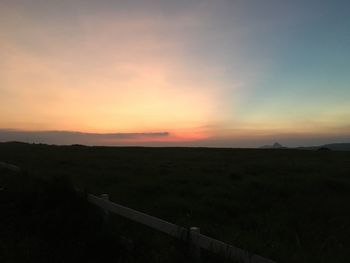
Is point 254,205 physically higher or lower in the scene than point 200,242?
lower

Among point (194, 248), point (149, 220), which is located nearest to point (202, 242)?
point (194, 248)

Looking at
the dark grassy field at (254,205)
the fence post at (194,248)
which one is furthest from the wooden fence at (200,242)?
the dark grassy field at (254,205)

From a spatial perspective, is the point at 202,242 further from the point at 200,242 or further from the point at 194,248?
the point at 194,248

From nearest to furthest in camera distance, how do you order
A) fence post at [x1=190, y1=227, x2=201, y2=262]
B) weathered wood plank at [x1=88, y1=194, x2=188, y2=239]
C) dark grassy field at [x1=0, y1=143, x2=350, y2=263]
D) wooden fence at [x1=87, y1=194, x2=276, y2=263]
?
1. wooden fence at [x1=87, y1=194, x2=276, y2=263]
2. fence post at [x1=190, y1=227, x2=201, y2=262]
3. weathered wood plank at [x1=88, y1=194, x2=188, y2=239]
4. dark grassy field at [x1=0, y1=143, x2=350, y2=263]

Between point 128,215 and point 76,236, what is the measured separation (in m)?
1.26

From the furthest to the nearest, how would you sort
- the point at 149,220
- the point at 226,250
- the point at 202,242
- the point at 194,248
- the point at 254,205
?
the point at 254,205 → the point at 149,220 → the point at 194,248 → the point at 202,242 → the point at 226,250

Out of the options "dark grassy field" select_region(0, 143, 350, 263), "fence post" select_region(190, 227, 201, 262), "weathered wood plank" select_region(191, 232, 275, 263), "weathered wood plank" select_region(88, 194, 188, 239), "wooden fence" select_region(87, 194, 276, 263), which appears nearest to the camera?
"weathered wood plank" select_region(191, 232, 275, 263)

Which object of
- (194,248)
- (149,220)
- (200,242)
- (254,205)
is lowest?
(254,205)

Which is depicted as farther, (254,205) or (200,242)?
(254,205)

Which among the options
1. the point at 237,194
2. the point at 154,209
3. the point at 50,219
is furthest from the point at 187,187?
the point at 50,219

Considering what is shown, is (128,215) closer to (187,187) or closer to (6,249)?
(6,249)

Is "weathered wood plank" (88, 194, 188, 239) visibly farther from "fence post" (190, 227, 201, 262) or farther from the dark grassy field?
the dark grassy field

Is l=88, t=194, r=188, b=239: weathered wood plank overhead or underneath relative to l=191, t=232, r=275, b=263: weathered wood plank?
overhead

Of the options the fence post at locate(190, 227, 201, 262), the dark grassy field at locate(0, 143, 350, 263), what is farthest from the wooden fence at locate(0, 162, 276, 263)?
the dark grassy field at locate(0, 143, 350, 263)
